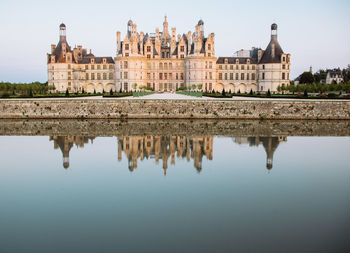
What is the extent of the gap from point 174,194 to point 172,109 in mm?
15788

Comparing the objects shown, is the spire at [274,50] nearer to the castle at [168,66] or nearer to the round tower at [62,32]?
the castle at [168,66]

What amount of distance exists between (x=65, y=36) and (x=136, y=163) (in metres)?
47.1

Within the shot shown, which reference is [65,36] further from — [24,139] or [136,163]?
[136,163]

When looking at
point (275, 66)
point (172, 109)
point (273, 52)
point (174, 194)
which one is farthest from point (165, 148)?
point (273, 52)

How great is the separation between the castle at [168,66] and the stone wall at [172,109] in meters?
24.1

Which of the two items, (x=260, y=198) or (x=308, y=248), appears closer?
(x=308, y=248)

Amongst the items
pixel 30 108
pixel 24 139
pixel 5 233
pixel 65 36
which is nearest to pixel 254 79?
pixel 65 36

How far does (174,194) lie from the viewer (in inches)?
324

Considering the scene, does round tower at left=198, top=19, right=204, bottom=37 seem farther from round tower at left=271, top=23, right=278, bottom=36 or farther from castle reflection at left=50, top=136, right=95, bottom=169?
castle reflection at left=50, top=136, right=95, bottom=169

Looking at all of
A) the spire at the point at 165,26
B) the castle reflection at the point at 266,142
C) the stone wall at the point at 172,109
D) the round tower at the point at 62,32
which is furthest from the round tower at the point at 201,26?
the castle reflection at the point at 266,142

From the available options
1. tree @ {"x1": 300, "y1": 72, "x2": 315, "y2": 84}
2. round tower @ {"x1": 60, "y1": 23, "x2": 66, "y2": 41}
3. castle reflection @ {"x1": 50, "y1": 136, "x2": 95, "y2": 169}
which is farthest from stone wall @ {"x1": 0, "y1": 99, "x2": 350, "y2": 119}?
tree @ {"x1": 300, "y1": 72, "x2": 315, "y2": 84}

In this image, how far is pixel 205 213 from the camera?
704 cm

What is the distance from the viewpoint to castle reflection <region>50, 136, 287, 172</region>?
11800 millimetres

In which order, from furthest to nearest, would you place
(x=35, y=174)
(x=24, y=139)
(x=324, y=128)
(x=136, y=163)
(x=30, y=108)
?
1. (x=30, y=108)
2. (x=324, y=128)
3. (x=24, y=139)
4. (x=136, y=163)
5. (x=35, y=174)
